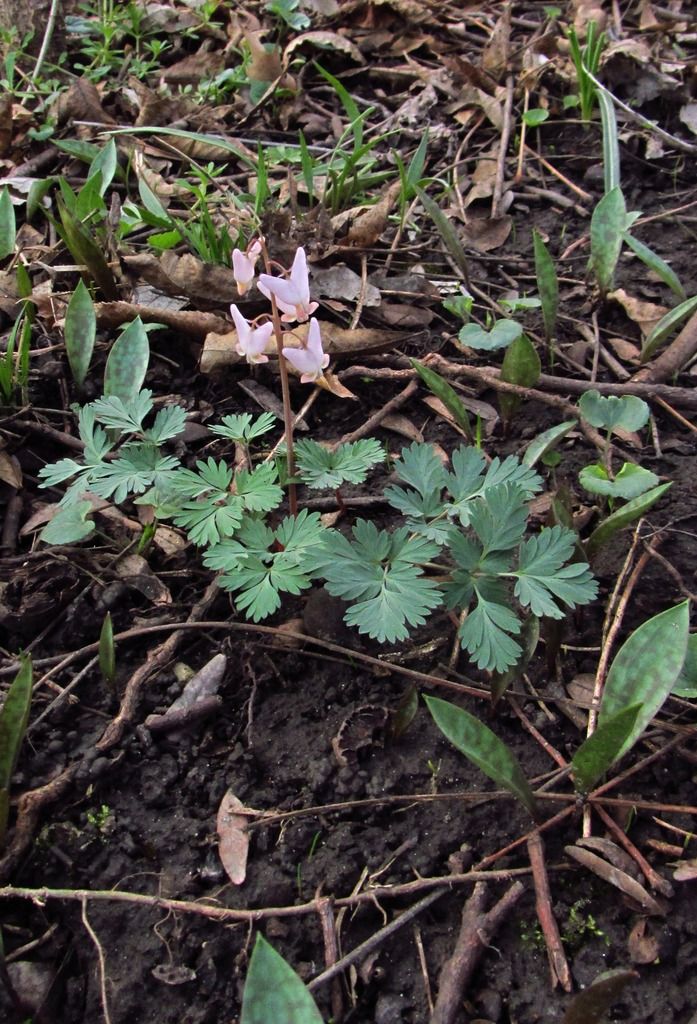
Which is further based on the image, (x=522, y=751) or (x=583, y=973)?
(x=522, y=751)

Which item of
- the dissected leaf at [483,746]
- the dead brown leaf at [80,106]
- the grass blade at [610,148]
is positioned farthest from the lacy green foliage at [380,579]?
the dead brown leaf at [80,106]

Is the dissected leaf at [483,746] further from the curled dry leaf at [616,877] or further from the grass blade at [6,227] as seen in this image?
the grass blade at [6,227]

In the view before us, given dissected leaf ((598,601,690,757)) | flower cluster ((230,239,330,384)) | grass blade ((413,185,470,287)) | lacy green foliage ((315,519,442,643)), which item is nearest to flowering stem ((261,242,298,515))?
flower cluster ((230,239,330,384))

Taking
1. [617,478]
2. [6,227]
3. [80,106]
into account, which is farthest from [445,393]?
[80,106]

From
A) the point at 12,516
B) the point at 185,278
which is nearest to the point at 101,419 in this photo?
the point at 12,516

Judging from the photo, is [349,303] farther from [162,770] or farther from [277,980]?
[277,980]

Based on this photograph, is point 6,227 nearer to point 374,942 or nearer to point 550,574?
point 550,574
